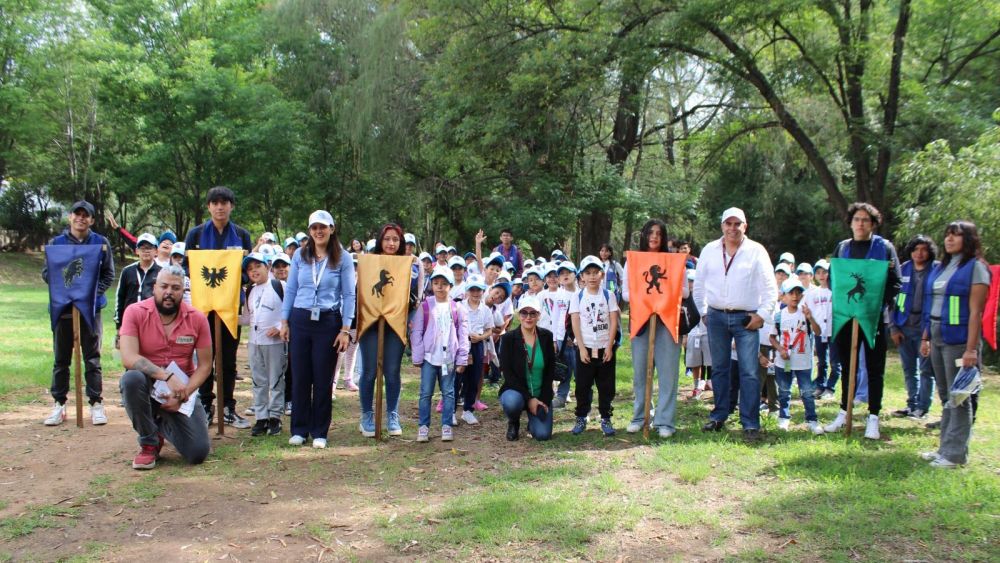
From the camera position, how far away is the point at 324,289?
6.31 m

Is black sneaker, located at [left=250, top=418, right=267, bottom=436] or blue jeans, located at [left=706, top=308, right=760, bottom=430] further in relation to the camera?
black sneaker, located at [left=250, top=418, right=267, bottom=436]

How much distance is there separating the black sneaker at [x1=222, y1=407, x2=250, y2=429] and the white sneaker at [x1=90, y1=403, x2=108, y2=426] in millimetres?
1172

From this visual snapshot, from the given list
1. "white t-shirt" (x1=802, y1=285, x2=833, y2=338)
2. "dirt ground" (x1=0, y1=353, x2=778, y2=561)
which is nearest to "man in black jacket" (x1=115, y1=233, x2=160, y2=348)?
"dirt ground" (x1=0, y1=353, x2=778, y2=561)

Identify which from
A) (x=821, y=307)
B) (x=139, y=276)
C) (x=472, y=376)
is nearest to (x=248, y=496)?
(x=472, y=376)

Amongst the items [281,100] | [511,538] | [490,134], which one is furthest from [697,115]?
[511,538]

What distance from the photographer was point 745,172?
27672 mm

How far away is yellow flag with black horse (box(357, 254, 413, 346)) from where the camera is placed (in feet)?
21.6

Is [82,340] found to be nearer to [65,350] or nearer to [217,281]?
[65,350]

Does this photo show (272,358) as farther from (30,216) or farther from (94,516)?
(30,216)

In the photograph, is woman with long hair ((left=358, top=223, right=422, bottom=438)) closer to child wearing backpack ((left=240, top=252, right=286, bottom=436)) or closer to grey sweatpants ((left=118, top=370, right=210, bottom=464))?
child wearing backpack ((left=240, top=252, right=286, bottom=436))

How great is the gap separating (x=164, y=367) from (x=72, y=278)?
195cm

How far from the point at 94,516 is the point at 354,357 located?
201 inches

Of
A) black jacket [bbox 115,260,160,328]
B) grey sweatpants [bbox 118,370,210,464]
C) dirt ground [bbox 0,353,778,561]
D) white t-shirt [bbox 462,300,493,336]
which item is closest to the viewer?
dirt ground [bbox 0,353,778,561]

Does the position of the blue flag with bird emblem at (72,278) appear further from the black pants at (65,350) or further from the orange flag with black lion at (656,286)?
the orange flag with black lion at (656,286)
